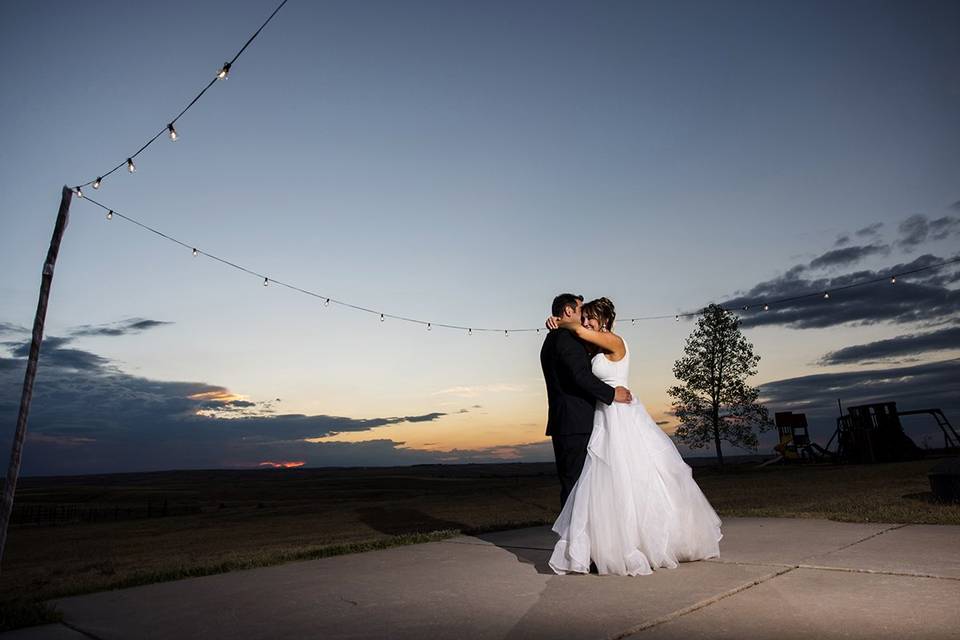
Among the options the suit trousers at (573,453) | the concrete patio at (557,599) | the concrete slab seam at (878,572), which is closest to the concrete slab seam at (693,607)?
the concrete patio at (557,599)

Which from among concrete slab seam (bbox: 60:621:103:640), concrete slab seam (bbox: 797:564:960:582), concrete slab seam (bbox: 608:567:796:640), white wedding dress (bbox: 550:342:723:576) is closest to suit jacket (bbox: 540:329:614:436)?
white wedding dress (bbox: 550:342:723:576)

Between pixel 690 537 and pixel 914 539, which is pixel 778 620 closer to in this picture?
pixel 690 537

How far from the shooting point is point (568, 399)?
498cm

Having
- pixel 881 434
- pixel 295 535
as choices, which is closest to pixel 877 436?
pixel 881 434

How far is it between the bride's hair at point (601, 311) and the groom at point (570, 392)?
90 millimetres

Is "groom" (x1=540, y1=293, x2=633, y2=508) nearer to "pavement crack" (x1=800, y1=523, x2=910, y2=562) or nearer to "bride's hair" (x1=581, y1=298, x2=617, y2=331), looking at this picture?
"bride's hair" (x1=581, y1=298, x2=617, y2=331)

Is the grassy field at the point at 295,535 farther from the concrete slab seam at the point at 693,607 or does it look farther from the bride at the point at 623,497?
the concrete slab seam at the point at 693,607

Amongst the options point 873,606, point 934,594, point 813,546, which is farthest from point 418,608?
point 813,546

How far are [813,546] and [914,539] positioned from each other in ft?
3.04

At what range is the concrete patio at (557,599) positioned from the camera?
10.1 feet

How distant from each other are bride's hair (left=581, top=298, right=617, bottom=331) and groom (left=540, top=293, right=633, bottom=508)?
90mm

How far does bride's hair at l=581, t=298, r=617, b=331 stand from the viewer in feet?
16.4

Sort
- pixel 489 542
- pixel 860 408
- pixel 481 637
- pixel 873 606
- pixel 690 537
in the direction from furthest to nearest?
pixel 860 408 < pixel 489 542 < pixel 690 537 < pixel 873 606 < pixel 481 637

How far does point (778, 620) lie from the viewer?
309 cm
